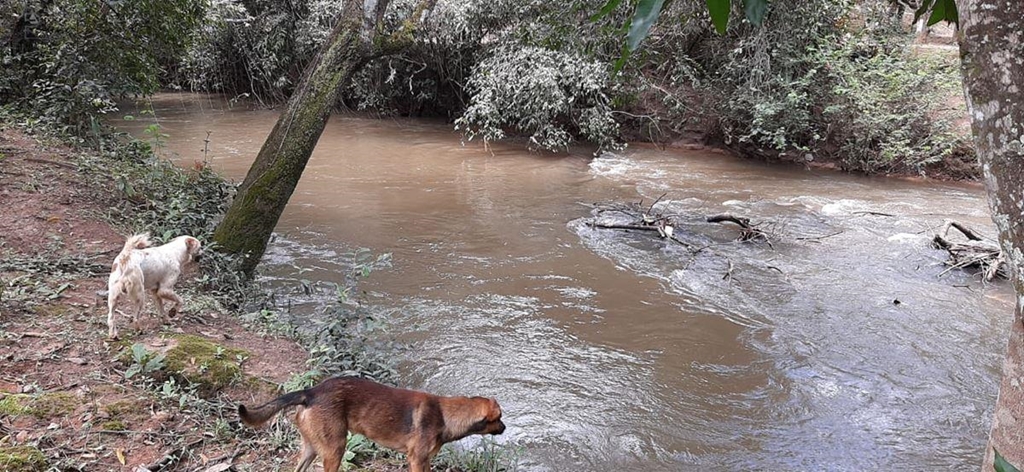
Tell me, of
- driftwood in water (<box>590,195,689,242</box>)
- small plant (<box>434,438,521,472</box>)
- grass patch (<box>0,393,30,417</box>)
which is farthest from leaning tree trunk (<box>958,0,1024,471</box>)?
driftwood in water (<box>590,195,689,242</box>)

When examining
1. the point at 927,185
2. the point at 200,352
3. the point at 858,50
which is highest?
the point at 858,50

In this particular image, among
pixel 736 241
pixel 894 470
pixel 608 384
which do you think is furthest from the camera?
pixel 736 241

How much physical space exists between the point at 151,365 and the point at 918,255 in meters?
8.72

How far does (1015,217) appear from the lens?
67.5 inches

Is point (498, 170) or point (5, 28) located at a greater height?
point (5, 28)

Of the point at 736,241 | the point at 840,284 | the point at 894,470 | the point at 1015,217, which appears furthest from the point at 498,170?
the point at 1015,217

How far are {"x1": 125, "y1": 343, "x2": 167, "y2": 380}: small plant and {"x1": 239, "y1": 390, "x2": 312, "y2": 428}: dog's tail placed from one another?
106 cm

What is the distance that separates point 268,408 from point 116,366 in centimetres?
128

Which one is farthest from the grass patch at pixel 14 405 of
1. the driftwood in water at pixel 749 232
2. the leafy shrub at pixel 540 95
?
the leafy shrub at pixel 540 95

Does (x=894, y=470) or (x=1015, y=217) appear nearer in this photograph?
(x=1015, y=217)

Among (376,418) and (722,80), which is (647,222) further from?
(376,418)

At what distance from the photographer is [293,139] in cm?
604

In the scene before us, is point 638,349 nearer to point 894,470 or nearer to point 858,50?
point 894,470

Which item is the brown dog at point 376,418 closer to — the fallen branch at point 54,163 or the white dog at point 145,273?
the white dog at point 145,273
